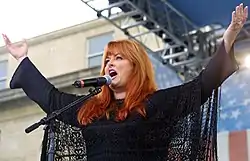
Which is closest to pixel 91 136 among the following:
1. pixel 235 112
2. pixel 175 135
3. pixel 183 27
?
pixel 175 135

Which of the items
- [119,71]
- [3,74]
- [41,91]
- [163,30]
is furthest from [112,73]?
[3,74]

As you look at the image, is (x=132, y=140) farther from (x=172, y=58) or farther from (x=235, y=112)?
(x=172, y=58)

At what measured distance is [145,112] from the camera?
152cm

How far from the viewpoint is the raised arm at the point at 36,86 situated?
1.68 metres

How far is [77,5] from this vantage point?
15.6ft

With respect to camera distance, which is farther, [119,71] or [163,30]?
[163,30]

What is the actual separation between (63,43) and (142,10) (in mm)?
1567

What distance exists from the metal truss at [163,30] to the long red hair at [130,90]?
2.52 m

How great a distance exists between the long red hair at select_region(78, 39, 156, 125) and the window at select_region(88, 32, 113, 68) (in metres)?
3.75

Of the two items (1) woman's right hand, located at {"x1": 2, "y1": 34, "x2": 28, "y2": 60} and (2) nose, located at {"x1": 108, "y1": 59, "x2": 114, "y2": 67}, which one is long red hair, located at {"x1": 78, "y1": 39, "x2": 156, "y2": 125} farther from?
(1) woman's right hand, located at {"x1": 2, "y1": 34, "x2": 28, "y2": 60}

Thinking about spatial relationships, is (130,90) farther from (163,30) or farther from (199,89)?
(163,30)

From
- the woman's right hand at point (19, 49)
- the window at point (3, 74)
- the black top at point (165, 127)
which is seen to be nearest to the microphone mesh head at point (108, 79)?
the black top at point (165, 127)

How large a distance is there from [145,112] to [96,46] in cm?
406

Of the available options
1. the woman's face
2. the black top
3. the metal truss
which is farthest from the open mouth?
the metal truss
